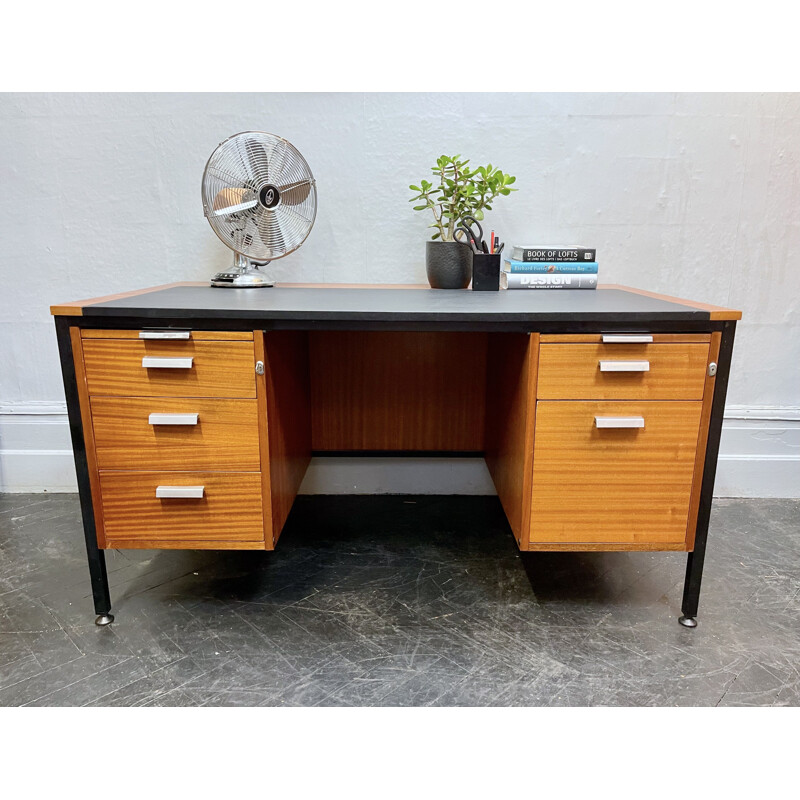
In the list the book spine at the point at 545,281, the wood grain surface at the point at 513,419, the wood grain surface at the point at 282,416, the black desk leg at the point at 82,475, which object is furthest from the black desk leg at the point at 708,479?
the black desk leg at the point at 82,475

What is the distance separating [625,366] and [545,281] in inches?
26.6

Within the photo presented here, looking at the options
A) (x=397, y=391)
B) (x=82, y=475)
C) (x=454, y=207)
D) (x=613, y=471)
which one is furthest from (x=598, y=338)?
(x=82, y=475)

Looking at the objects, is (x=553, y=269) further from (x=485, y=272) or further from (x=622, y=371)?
(x=622, y=371)

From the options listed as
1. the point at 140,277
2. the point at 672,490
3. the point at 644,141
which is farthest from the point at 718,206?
the point at 140,277

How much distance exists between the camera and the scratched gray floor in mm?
1421

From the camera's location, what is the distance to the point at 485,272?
2.02 metres

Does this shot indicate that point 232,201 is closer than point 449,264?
Yes

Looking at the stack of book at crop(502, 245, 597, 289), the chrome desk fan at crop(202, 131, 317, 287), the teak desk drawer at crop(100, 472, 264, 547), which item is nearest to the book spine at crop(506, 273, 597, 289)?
the stack of book at crop(502, 245, 597, 289)

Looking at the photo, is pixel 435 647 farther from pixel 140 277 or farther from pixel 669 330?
pixel 140 277

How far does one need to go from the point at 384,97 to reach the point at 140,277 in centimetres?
120

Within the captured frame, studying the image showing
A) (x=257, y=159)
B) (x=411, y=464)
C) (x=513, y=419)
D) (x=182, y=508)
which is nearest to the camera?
(x=182, y=508)

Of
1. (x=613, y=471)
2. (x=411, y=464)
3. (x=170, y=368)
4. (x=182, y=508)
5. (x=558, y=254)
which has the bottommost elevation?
(x=411, y=464)

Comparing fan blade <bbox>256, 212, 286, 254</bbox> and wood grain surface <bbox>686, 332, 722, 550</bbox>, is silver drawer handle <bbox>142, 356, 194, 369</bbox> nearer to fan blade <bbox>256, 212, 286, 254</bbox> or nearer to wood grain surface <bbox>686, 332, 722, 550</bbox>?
fan blade <bbox>256, 212, 286, 254</bbox>

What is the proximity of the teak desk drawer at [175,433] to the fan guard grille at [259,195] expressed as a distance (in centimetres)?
72
